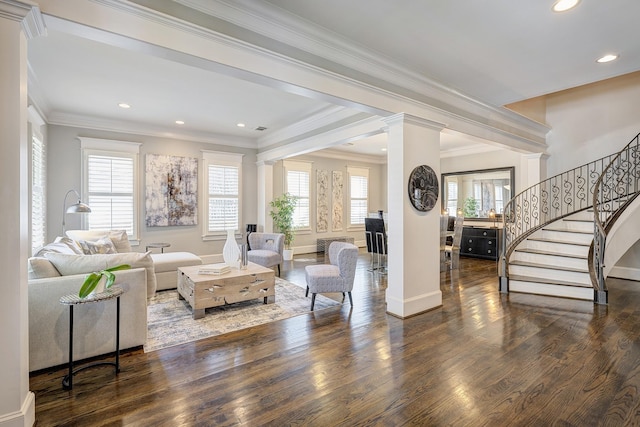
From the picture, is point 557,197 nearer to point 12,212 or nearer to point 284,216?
point 284,216

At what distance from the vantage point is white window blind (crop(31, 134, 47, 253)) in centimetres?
439

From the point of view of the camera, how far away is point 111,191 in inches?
230

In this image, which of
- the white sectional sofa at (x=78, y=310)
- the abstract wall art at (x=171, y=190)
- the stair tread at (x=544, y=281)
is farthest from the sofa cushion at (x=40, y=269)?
the stair tread at (x=544, y=281)

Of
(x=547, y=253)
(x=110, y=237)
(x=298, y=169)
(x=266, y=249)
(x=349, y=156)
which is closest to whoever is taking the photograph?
(x=110, y=237)

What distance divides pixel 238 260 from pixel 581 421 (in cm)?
367

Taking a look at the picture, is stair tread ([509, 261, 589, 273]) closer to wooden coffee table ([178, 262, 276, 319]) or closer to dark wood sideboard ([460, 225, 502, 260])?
dark wood sideboard ([460, 225, 502, 260])

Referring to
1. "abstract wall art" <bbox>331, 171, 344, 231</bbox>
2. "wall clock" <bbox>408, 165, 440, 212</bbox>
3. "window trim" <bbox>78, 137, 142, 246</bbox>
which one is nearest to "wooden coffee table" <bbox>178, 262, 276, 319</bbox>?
"wall clock" <bbox>408, 165, 440, 212</bbox>

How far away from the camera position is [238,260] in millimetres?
4285

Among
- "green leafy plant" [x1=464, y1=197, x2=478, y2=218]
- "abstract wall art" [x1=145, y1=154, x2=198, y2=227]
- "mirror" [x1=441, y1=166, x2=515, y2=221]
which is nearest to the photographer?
"abstract wall art" [x1=145, y1=154, x2=198, y2=227]

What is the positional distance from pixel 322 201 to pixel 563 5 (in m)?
6.77

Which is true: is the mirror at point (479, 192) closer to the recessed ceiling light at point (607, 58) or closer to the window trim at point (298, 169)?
the window trim at point (298, 169)

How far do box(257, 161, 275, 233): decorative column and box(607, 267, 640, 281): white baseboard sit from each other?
6748 millimetres

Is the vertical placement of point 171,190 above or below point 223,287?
above

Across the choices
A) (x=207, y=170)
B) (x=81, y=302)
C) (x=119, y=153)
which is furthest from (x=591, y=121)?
(x=119, y=153)
